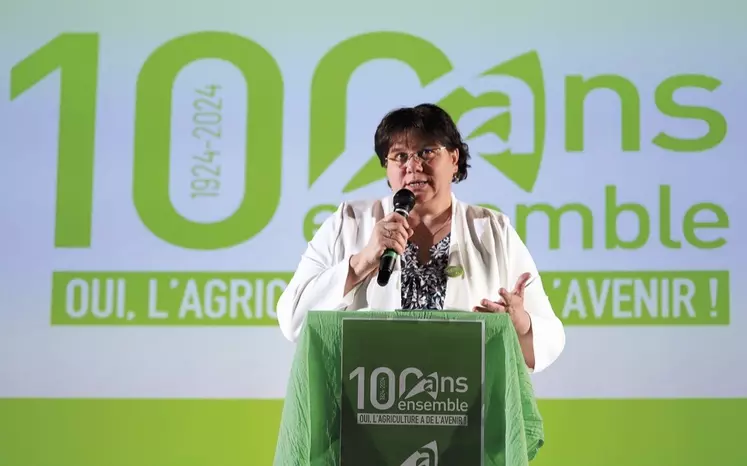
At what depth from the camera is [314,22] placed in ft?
12.6

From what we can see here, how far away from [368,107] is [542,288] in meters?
0.96

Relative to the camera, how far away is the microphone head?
3180 millimetres

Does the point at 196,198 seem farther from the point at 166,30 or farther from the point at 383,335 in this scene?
the point at 383,335

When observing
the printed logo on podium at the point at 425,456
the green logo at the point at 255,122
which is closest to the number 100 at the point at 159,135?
the green logo at the point at 255,122

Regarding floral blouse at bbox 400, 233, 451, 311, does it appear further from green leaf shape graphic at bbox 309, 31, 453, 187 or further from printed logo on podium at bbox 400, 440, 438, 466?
printed logo on podium at bbox 400, 440, 438, 466

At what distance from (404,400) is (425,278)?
4.35 feet

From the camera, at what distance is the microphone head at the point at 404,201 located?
3180 millimetres

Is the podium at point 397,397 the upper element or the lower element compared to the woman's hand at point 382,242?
lower

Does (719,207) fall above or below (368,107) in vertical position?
below

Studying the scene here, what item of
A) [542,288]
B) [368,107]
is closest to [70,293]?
[368,107]

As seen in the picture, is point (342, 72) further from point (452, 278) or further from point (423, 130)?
point (452, 278)

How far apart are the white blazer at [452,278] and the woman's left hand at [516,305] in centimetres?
14

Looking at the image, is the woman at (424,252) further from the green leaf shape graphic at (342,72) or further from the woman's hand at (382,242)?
the green leaf shape graphic at (342,72)

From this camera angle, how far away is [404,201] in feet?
10.5
